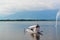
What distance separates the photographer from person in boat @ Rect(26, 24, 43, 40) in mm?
1200

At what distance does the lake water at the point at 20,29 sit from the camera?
4.00ft

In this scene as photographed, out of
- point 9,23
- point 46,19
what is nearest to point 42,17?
point 46,19

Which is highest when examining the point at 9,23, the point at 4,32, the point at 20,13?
the point at 20,13

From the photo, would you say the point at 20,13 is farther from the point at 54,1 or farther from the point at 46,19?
the point at 54,1

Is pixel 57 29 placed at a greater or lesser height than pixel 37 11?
lesser

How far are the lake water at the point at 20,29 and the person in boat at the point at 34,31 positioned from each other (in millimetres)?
41

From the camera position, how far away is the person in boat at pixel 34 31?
1.20 m

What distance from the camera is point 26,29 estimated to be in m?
1.25

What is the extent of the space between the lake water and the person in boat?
4cm

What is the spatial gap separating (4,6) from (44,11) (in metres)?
0.47

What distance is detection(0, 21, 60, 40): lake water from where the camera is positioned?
1.22m

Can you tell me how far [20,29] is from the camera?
124 centimetres

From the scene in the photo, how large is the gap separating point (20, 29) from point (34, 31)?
16 centimetres

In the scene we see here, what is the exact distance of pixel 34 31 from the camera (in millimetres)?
1202
